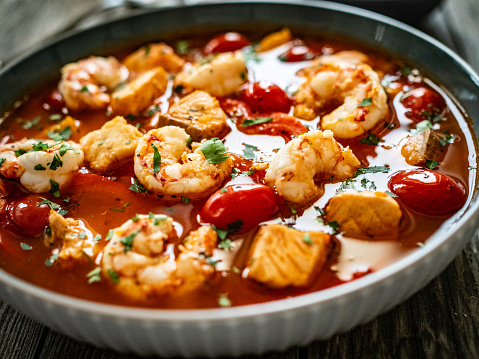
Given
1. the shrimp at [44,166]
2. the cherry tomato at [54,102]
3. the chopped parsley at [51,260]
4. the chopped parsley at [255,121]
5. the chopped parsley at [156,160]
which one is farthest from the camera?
the cherry tomato at [54,102]

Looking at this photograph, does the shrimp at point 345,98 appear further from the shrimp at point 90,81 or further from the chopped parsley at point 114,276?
the chopped parsley at point 114,276

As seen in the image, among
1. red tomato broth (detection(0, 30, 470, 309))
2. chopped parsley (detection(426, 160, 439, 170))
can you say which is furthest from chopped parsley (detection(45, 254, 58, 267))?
chopped parsley (detection(426, 160, 439, 170))

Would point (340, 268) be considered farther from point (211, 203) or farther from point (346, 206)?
point (211, 203)

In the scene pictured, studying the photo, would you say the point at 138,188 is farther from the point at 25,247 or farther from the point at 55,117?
the point at 55,117

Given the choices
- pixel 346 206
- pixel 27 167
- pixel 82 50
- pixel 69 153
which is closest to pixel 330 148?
pixel 346 206

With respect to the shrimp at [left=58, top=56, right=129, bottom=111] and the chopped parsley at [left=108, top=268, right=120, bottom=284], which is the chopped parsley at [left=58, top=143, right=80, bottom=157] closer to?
the shrimp at [left=58, top=56, right=129, bottom=111]

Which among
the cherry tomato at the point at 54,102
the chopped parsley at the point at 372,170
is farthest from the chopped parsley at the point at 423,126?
the cherry tomato at the point at 54,102

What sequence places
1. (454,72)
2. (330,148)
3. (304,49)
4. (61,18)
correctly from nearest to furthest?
(330,148), (454,72), (304,49), (61,18)
